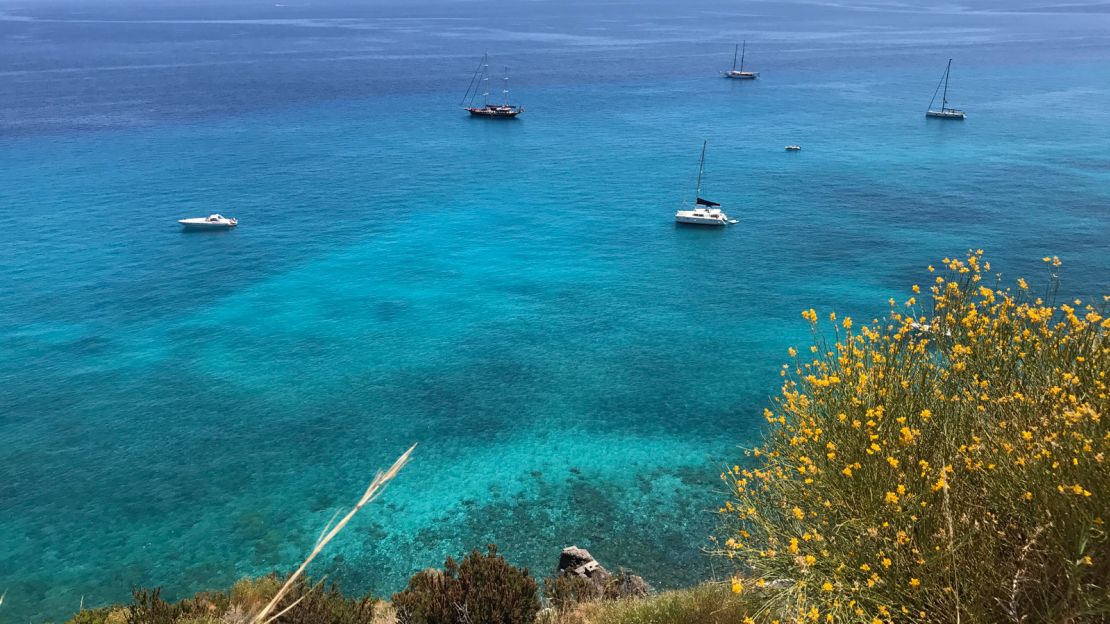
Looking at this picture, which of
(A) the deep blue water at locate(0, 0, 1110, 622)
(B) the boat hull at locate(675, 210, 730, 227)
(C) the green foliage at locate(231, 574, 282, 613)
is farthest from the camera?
(B) the boat hull at locate(675, 210, 730, 227)

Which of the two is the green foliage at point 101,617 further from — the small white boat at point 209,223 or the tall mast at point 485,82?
the tall mast at point 485,82

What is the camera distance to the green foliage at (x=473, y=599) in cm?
2064

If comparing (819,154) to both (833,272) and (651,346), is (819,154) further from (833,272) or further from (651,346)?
(651,346)

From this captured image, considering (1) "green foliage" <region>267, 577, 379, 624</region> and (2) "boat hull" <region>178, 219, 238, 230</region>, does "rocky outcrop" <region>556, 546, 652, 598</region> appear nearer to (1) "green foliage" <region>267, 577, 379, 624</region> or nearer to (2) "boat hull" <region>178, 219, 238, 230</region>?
(1) "green foliage" <region>267, 577, 379, 624</region>

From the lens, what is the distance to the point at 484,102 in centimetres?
13975

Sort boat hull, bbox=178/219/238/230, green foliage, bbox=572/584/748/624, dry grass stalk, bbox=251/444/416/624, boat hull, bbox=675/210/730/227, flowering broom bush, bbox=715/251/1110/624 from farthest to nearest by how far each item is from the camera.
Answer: boat hull, bbox=675/210/730/227 → boat hull, bbox=178/219/238/230 → green foliage, bbox=572/584/748/624 → flowering broom bush, bbox=715/251/1110/624 → dry grass stalk, bbox=251/444/416/624

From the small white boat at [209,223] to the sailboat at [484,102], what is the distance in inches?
2438

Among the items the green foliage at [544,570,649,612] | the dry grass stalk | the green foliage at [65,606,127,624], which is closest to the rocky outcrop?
the green foliage at [544,570,649,612]

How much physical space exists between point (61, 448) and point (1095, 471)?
1823 inches

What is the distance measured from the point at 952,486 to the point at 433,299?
5072 centimetres

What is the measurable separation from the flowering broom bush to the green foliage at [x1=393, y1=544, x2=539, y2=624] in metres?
7.15

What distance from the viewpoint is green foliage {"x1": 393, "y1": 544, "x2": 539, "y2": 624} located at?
67.7 feet

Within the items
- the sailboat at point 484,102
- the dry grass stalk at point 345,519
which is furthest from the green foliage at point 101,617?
the sailboat at point 484,102

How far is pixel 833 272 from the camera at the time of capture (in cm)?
6331
